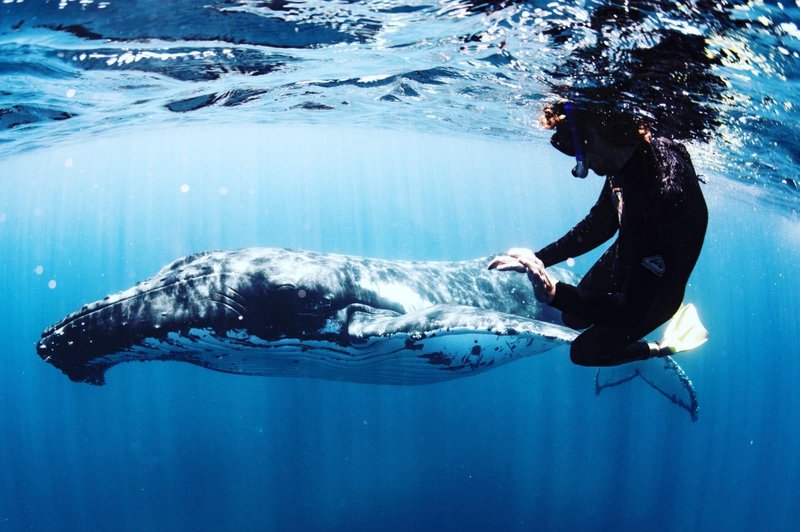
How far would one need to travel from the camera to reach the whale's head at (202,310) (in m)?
6.08

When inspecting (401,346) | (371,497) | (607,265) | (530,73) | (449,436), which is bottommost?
(449,436)

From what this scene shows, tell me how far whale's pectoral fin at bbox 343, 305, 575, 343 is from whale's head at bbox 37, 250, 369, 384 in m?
0.80

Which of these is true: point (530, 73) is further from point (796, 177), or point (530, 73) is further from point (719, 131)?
point (796, 177)

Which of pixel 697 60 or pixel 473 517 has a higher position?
pixel 697 60

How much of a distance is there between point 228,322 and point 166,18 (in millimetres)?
4800

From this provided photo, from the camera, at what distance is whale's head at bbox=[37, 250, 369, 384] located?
19.9ft

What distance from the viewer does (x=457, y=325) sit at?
5.55m

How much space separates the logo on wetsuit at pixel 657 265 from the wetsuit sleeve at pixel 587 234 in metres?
2.06

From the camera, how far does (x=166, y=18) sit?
7.25 metres

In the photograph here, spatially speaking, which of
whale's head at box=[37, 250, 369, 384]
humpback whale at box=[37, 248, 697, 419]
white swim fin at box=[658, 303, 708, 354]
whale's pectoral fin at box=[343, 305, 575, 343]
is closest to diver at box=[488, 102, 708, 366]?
whale's pectoral fin at box=[343, 305, 575, 343]

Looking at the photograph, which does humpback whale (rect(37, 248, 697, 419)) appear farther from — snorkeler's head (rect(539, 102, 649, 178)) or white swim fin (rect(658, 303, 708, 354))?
snorkeler's head (rect(539, 102, 649, 178))

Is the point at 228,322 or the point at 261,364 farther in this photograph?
the point at 261,364

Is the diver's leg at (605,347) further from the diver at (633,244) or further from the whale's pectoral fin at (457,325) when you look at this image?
the whale's pectoral fin at (457,325)

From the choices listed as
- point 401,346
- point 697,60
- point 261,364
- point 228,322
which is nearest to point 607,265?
point 401,346
